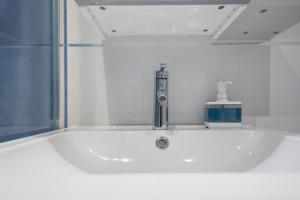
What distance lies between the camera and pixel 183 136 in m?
0.55

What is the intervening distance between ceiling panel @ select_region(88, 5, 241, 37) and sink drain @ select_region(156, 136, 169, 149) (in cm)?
36

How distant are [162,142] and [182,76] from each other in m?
A: 0.25

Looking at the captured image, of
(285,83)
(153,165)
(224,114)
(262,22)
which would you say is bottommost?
(153,165)

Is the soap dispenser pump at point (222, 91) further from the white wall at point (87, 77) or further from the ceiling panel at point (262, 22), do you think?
the white wall at point (87, 77)

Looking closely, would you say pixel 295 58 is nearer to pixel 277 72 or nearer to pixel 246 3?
pixel 277 72

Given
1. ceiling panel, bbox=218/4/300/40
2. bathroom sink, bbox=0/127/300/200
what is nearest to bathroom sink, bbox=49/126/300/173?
bathroom sink, bbox=0/127/300/200

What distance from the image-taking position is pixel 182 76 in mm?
675

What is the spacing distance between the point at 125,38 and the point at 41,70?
287mm

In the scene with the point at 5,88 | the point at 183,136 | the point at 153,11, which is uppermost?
the point at 153,11

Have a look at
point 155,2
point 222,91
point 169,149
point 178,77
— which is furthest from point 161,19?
point 169,149

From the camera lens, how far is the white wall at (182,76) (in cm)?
67

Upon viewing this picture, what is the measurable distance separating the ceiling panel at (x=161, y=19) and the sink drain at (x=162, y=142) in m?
0.36

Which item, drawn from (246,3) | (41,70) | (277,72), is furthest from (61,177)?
(277,72)

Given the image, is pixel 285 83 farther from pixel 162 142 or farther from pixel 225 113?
pixel 162 142
